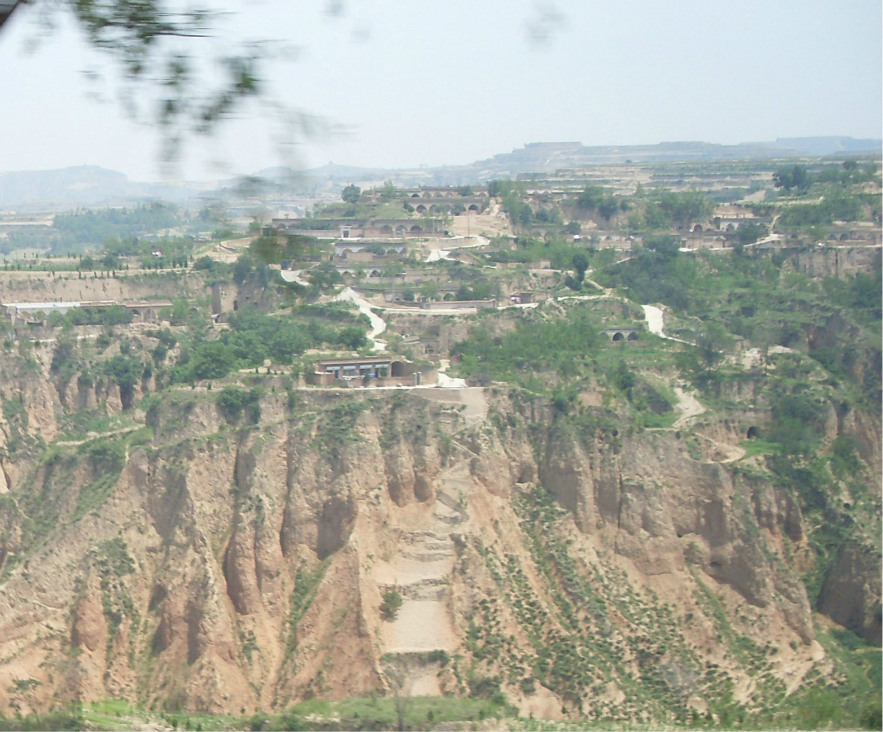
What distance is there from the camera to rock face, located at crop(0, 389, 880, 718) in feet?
60.1

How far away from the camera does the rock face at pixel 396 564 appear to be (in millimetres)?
18328

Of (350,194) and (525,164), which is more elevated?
(350,194)

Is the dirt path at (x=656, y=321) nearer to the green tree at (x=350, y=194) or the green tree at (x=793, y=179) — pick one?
the green tree at (x=350, y=194)

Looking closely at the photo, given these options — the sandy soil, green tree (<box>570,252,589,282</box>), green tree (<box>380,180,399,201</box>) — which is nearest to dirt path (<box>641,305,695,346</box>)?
green tree (<box>570,252,589,282</box>)

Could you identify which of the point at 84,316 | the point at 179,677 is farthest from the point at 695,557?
the point at 84,316

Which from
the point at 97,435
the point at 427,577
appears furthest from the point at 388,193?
the point at 427,577

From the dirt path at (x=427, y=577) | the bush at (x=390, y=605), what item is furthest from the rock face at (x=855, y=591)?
the bush at (x=390, y=605)

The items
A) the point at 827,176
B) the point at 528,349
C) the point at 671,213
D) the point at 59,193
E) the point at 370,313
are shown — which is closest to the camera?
the point at 528,349

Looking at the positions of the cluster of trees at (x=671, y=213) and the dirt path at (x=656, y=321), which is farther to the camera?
the cluster of trees at (x=671, y=213)

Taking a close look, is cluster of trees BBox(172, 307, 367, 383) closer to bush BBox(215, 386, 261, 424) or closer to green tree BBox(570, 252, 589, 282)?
bush BBox(215, 386, 261, 424)

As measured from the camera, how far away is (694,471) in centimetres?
2145

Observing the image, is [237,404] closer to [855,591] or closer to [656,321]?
[855,591]

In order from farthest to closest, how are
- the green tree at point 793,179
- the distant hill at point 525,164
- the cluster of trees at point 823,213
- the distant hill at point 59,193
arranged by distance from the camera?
the distant hill at point 525,164
the distant hill at point 59,193
the green tree at point 793,179
the cluster of trees at point 823,213

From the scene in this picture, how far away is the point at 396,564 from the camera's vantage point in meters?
19.6
